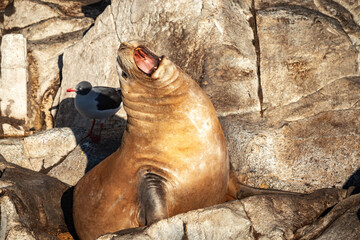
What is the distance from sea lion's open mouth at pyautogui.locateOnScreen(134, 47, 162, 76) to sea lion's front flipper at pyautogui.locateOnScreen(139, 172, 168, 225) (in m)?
0.83

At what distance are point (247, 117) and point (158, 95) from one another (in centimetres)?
218

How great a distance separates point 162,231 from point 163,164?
0.66 meters

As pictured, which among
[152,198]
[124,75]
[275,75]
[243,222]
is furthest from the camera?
[275,75]

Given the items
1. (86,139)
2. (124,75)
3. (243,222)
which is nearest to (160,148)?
(124,75)

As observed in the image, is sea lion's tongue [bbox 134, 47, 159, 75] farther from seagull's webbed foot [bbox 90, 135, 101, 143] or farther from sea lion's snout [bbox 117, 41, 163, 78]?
seagull's webbed foot [bbox 90, 135, 101, 143]

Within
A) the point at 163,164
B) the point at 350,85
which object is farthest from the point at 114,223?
the point at 350,85

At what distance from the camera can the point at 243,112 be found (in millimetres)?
5809

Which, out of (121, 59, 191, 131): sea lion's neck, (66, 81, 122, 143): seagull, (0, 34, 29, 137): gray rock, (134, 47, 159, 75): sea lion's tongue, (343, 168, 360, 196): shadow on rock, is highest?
(134, 47, 159, 75): sea lion's tongue

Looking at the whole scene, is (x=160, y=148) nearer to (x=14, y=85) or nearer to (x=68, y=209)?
(x=68, y=209)

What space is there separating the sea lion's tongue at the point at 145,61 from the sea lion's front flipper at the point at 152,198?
2.74ft

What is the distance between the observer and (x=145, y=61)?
3.76m

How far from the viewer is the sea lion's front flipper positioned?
3383 mm

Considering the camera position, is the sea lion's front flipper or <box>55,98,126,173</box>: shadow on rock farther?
<box>55,98,126,173</box>: shadow on rock

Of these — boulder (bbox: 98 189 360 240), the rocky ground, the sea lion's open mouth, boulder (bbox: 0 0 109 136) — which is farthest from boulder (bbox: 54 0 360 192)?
boulder (bbox: 0 0 109 136)
